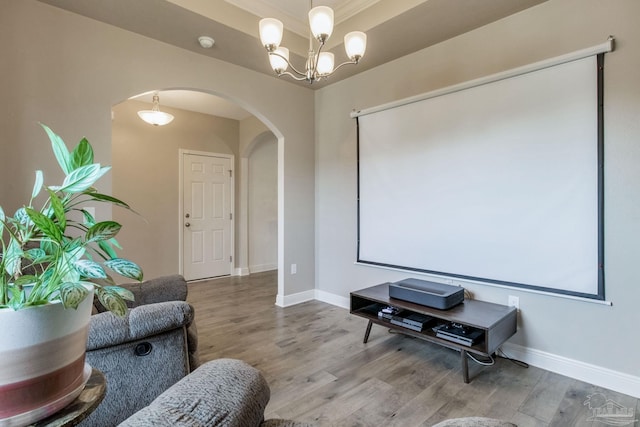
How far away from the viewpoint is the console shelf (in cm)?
207

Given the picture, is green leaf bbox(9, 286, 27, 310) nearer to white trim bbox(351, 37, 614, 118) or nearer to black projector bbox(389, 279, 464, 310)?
black projector bbox(389, 279, 464, 310)

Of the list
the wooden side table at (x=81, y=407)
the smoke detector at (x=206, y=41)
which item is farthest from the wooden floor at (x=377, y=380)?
the smoke detector at (x=206, y=41)

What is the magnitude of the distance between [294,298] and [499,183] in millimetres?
2540

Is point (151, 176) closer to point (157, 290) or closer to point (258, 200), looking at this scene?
point (258, 200)

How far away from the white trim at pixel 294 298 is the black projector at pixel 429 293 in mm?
1532

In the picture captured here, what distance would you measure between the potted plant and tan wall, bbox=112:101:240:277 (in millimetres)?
4053

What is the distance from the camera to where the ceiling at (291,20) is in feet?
7.68

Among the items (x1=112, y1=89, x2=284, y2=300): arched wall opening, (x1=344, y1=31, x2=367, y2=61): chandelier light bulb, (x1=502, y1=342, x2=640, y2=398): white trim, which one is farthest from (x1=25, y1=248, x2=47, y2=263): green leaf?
(x1=112, y1=89, x2=284, y2=300): arched wall opening

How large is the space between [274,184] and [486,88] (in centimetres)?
420

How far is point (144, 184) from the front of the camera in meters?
4.61

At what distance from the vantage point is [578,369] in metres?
2.15

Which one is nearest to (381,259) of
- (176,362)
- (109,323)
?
(176,362)

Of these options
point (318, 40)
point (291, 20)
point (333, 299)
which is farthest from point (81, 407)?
point (333, 299)

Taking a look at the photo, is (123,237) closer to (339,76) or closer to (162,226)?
(162,226)
